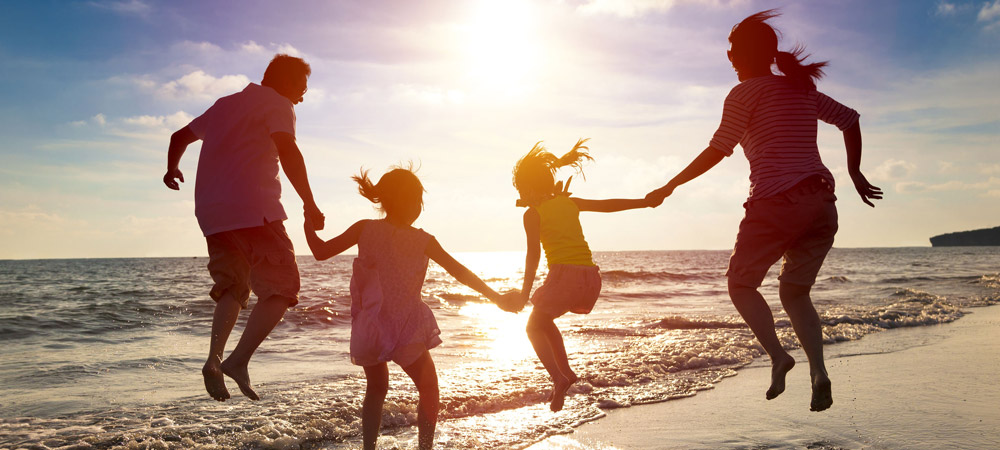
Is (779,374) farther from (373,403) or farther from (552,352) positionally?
(373,403)

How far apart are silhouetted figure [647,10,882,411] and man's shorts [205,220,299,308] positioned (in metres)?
2.62

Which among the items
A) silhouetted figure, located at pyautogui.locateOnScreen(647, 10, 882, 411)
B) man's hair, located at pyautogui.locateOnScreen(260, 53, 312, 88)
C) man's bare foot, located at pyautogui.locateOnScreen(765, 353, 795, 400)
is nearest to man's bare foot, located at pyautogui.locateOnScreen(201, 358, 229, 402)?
man's hair, located at pyautogui.locateOnScreen(260, 53, 312, 88)

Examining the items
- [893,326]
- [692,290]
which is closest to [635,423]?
[893,326]

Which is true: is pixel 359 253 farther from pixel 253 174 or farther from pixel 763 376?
pixel 763 376

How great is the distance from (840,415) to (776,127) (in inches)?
120

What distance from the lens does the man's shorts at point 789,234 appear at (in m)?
3.85

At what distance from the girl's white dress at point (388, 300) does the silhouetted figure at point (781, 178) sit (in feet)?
6.16

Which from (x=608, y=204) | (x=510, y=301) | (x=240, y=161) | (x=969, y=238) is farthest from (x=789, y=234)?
(x=969, y=238)

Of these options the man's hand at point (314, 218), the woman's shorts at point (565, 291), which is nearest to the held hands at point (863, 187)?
the woman's shorts at point (565, 291)

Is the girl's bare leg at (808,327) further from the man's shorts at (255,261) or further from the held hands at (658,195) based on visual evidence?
the man's shorts at (255,261)

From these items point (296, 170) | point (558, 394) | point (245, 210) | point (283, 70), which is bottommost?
point (558, 394)

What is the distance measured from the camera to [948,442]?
473cm

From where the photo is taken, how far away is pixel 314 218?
367 cm

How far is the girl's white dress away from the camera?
3697mm
